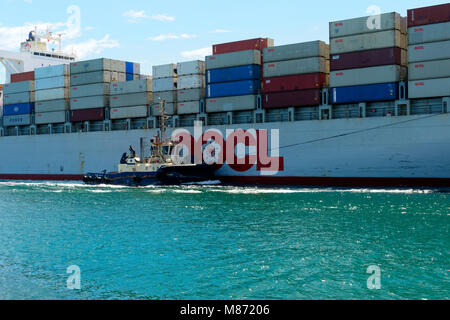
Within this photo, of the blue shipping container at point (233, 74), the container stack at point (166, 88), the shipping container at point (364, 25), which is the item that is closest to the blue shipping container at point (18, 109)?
the container stack at point (166, 88)

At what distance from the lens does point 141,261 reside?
11.5m

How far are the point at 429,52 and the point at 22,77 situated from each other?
39.2 m

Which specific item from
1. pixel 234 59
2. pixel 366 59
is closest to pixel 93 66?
pixel 234 59

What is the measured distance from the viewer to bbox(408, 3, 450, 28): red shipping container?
26.9 metres

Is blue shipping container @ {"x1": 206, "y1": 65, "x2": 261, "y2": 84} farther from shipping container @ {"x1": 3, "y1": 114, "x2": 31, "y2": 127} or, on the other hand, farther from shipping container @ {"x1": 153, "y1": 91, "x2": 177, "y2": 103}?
shipping container @ {"x1": 3, "y1": 114, "x2": 31, "y2": 127}

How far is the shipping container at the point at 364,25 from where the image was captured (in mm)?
28344

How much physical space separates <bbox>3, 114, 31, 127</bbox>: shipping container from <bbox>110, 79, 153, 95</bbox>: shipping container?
11.8 metres

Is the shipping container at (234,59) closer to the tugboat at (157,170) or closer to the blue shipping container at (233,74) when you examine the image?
the blue shipping container at (233,74)

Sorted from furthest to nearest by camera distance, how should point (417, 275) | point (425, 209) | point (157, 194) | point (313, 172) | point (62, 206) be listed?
point (313, 172)
point (157, 194)
point (62, 206)
point (425, 209)
point (417, 275)

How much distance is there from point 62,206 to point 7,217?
3619 millimetres

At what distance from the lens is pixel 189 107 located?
37.0 meters

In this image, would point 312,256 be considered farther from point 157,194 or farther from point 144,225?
point 157,194

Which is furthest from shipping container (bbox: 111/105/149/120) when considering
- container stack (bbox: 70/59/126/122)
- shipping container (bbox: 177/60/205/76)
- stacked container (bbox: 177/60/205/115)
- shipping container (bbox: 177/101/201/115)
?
shipping container (bbox: 177/60/205/76)
